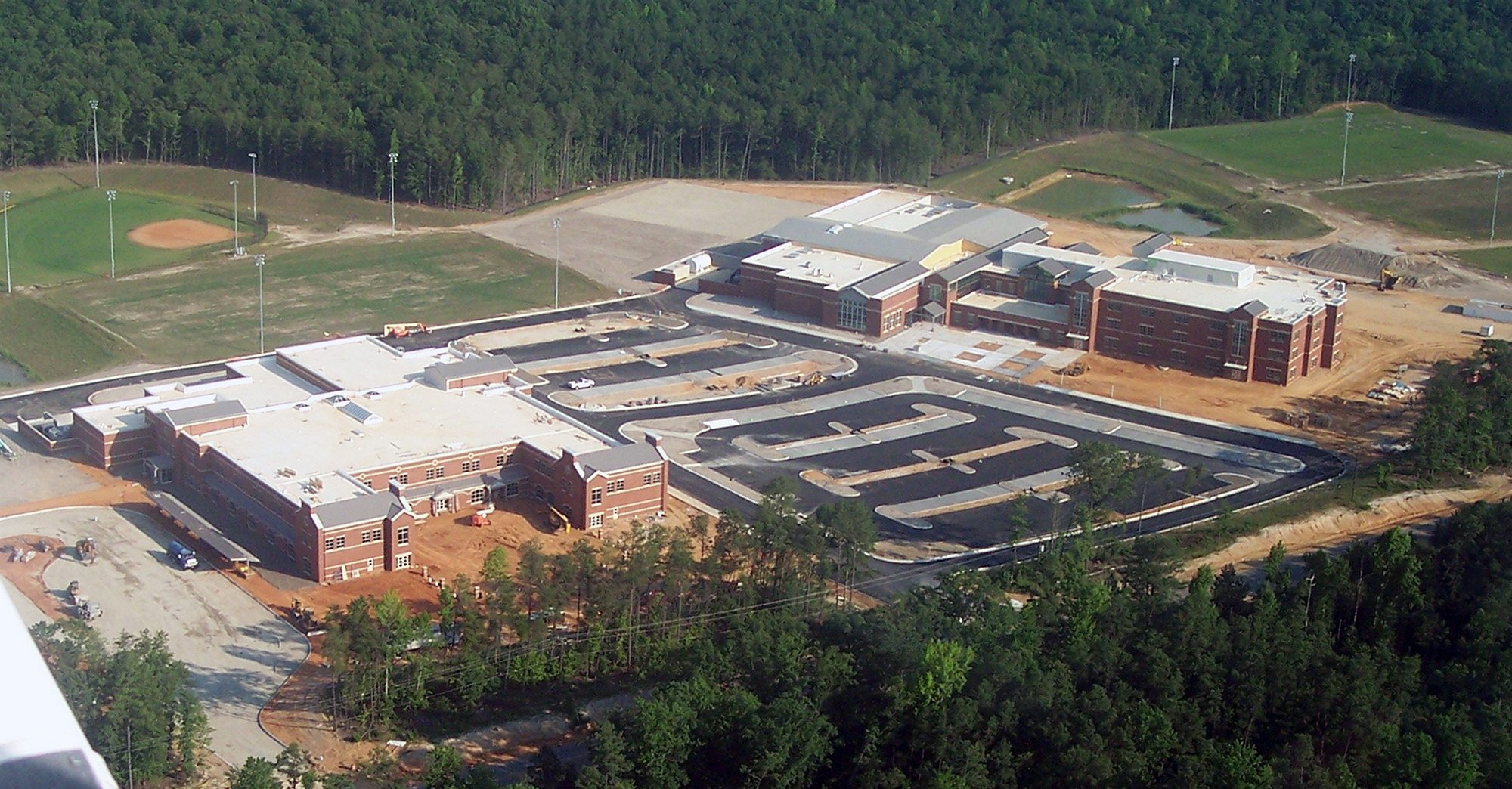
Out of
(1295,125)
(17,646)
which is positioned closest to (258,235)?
(1295,125)

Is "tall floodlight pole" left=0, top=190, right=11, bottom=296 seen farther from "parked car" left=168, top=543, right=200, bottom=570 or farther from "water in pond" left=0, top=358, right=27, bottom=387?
"parked car" left=168, top=543, right=200, bottom=570

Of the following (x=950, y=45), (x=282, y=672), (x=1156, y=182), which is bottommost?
(x=282, y=672)

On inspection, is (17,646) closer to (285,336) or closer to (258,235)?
(285,336)

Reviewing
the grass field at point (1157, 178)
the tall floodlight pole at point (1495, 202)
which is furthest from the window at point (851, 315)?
the tall floodlight pole at point (1495, 202)

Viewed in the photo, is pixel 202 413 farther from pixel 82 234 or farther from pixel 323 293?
pixel 82 234

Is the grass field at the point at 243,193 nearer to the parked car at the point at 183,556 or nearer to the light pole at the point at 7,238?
the light pole at the point at 7,238

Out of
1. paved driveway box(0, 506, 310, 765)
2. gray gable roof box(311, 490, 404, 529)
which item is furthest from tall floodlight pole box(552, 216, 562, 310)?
paved driveway box(0, 506, 310, 765)
